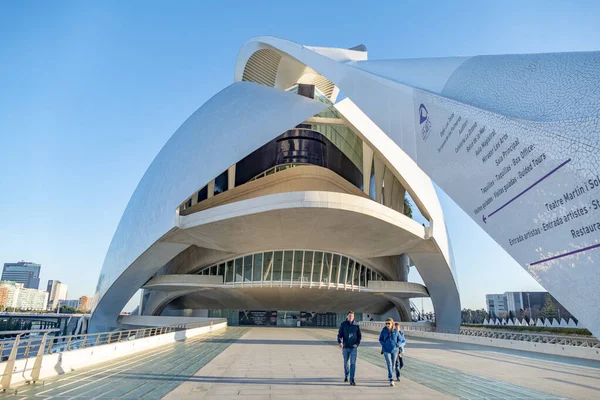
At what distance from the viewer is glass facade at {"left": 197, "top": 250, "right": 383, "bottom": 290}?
27.7m

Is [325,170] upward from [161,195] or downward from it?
upward

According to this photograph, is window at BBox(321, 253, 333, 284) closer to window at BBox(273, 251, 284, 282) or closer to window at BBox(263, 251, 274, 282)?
window at BBox(273, 251, 284, 282)

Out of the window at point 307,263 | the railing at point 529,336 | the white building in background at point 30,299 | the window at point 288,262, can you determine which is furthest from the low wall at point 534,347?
the white building in background at point 30,299

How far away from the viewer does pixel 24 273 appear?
613 feet

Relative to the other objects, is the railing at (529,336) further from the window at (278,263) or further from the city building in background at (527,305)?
the city building in background at (527,305)

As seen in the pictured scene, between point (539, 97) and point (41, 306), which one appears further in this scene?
point (41, 306)

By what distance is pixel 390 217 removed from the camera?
20.8 metres

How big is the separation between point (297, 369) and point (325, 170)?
19.6m

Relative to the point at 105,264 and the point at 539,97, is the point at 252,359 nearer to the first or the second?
the point at 539,97

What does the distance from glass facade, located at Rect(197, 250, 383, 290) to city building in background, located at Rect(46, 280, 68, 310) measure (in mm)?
163563

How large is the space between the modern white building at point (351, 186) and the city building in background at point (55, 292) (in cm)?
15832

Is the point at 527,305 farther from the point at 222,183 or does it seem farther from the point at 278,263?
the point at 222,183

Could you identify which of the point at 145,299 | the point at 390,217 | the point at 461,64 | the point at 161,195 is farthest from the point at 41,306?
the point at 461,64

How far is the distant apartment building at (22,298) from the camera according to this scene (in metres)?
99.9
